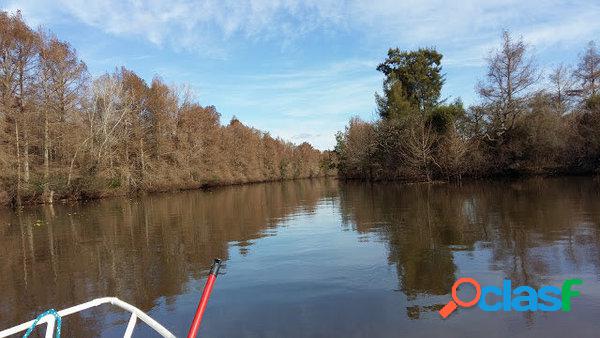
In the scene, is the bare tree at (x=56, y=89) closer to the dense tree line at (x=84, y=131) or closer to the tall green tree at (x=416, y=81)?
the dense tree line at (x=84, y=131)

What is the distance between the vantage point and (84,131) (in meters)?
34.0

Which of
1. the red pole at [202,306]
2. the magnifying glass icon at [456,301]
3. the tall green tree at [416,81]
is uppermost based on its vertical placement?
the tall green tree at [416,81]

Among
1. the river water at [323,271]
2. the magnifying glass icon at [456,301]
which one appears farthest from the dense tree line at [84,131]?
the magnifying glass icon at [456,301]

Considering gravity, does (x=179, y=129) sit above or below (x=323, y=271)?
above

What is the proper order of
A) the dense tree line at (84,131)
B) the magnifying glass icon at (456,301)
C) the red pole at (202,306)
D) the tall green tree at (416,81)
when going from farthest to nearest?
the tall green tree at (416,81)
the dense tree line at (84,131)
the magnifying glass icon at (456,301)
the red pole at (202,306)

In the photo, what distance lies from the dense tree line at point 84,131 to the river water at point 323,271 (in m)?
16.8

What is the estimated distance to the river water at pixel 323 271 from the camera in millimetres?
5406

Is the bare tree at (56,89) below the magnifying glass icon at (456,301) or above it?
above

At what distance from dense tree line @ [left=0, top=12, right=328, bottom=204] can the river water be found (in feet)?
55.0

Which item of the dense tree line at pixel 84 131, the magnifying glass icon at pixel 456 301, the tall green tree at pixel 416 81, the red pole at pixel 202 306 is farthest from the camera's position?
the tall green tree at pixel 416 81

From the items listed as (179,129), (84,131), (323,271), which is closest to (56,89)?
(84,131)

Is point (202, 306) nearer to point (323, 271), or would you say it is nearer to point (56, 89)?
point (323, 271)

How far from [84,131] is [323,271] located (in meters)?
31.1

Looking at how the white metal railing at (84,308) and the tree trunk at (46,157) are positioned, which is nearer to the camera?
the white metal railing at (84,308)
